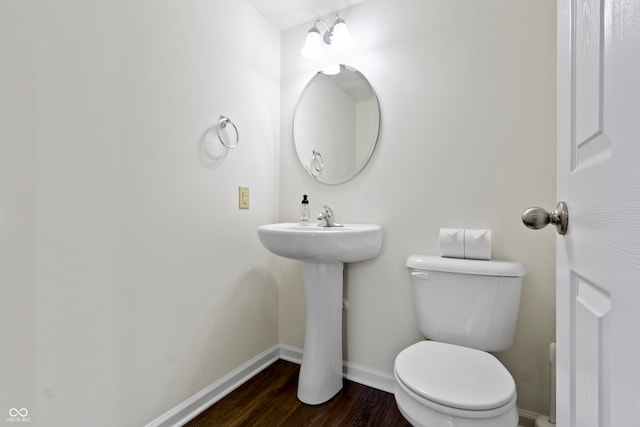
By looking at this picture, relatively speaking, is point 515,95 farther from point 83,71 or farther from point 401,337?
point 83,71

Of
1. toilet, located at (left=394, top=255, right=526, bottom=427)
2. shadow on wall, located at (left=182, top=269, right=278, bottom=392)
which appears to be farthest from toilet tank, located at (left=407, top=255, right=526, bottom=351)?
shadow on wall, located at (left=182, top=269, right=278, bottom=392)

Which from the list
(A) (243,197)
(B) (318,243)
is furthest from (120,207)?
(B) (318,243)

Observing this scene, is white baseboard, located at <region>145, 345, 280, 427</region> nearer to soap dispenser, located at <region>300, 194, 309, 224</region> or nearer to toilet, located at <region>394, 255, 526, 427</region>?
soap dispenser, located at <region>300, 194, 309, 224</region>

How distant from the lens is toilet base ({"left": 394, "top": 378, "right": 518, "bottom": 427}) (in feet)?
2.68

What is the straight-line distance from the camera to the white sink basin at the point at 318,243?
1235mm

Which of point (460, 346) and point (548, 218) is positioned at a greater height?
point (548, 218)

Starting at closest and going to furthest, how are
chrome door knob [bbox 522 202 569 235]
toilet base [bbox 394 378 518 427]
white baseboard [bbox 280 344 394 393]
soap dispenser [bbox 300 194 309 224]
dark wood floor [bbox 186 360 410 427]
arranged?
chrome door knob [bbox 522 202 569 235]
toilet base [bbox 394 378 518 427]
dark wood floor [bbox 186 360 410 427]
white baseboard [bbox 280 344 394 393]
soap dispenser [bbox 300 194 309 224]

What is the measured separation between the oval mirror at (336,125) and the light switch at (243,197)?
0.40 meters

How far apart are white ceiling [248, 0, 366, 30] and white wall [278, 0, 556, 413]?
0.36ft

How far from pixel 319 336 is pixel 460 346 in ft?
2.10

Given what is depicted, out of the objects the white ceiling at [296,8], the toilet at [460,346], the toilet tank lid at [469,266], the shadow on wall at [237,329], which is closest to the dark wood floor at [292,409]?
the shadow on wall at [237,329]

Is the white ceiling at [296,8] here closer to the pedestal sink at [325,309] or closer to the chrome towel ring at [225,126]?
the chrome towel ring at [225,126]

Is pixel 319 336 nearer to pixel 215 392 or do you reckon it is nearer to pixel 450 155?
pixel 215 392

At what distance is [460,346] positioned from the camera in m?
1.19
